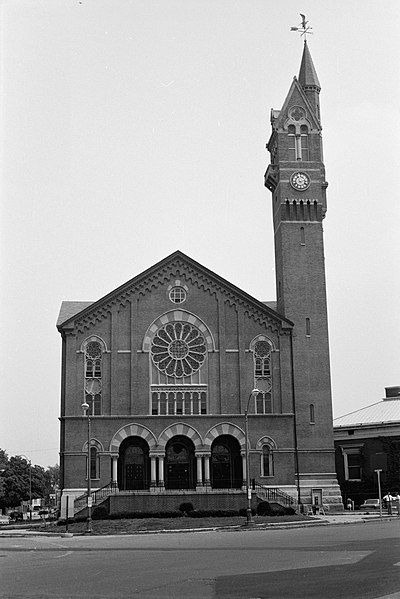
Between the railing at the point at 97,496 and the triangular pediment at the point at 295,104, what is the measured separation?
106ft

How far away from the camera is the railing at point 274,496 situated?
61.8m

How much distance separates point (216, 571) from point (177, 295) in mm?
45910

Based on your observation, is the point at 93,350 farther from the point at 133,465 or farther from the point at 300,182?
the point at 300,182

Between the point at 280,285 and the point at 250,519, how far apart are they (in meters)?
25.8

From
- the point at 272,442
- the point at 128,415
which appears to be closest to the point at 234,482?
the point at 272,442

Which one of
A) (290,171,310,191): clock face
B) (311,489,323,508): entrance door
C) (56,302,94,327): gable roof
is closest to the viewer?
(311,489,323,508): entrance door

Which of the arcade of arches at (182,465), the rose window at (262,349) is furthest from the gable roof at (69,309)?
the rose window at (262,349)

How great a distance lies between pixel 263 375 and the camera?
66000mm

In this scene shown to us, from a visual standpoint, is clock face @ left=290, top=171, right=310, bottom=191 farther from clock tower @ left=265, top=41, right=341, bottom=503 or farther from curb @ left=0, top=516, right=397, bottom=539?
curb @ left=0, top=516, right=397, bottom=539

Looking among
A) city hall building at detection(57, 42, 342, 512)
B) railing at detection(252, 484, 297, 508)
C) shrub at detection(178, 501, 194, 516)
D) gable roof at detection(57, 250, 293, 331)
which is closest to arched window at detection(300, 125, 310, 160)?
city hall building at detection(57, 42, 342, 512)

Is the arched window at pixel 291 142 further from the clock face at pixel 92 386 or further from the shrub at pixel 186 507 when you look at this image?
the shrub at pixel 186 507

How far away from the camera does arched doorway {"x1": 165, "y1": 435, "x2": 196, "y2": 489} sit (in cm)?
6394

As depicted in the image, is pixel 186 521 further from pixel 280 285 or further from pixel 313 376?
pixel 280 285

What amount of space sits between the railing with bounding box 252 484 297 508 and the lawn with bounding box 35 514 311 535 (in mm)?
8349
